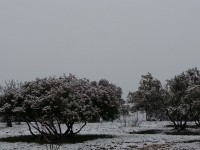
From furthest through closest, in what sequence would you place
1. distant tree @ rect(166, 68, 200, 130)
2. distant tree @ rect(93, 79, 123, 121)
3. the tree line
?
distant tree @ rect(166, 68, 200, 130)
distant tree @ rect(93, 79, 123, 121)
the tree line

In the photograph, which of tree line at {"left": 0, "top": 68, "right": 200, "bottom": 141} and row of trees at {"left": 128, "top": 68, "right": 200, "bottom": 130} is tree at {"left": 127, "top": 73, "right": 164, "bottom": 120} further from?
tree line at {"left": 0, "top": 68, "right": 200, "bottom": 141}

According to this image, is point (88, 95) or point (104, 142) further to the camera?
point (88, 95)

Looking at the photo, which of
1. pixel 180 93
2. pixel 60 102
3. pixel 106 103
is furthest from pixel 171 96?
pixel 60 102

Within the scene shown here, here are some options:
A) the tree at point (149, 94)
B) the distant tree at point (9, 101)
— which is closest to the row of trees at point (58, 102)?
the distant tree at point (9, 101)

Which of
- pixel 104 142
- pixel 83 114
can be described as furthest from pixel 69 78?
pixel 104 142

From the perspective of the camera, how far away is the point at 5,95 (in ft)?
105

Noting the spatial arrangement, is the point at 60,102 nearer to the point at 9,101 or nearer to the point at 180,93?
the point at 9,101

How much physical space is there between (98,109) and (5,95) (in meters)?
7.95

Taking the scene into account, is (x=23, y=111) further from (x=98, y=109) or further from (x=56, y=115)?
(x=98, y=109)

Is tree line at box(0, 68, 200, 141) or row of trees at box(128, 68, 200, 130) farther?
row of trees at box(128, 68, 200, 130)

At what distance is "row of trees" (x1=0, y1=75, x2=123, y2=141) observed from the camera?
29.5 metres

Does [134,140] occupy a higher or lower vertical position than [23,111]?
lower

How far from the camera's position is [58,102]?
29.6 metres

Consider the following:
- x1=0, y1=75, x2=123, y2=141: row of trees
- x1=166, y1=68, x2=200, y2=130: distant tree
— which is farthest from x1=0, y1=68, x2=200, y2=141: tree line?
x1=166, y1=68, x2=200, y2=130: distant tree
